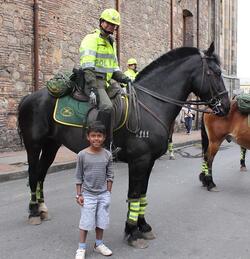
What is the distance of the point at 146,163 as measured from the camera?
463 cm

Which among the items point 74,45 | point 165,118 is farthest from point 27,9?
point 165,118

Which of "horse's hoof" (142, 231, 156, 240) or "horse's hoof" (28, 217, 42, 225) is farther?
"horse's hoof" (28, 217, 42, 225)

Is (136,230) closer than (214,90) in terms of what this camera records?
Yes

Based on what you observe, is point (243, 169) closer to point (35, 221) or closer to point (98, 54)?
point (35, 221)

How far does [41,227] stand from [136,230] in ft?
4.68

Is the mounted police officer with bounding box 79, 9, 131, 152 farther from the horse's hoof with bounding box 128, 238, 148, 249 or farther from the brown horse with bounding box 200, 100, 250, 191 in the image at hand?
the brown horse with bounding box 200, 100, 250, 191

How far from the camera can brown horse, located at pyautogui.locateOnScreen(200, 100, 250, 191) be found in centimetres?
792

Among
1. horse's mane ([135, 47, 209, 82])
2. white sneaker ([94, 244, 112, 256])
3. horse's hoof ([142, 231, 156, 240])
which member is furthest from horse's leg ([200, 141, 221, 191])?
white sneaker ([94, 244, 112, 256])

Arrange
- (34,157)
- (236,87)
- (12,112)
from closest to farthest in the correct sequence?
(34,157)
(12,112)
(236,87)

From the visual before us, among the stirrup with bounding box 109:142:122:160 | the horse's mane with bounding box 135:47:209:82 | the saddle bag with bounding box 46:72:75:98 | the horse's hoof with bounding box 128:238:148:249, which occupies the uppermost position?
the horse's mane with bounding box 135:47:209:82

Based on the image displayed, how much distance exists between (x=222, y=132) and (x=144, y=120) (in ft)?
12.3

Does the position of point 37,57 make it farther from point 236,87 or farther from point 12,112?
point 236,87

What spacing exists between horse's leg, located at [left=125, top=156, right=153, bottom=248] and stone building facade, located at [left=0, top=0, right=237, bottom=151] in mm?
8309

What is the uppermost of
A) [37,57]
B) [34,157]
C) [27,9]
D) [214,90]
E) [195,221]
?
[27,9]
